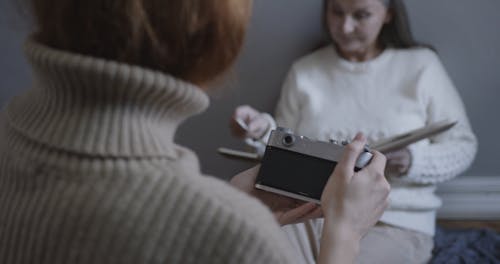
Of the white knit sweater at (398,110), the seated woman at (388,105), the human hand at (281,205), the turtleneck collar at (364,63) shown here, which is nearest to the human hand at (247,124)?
the seated woman at (388,105)

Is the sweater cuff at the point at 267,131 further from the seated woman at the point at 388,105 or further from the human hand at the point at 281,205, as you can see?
the human hand at the point at 281,205

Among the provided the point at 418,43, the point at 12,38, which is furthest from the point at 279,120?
the point at 12,38

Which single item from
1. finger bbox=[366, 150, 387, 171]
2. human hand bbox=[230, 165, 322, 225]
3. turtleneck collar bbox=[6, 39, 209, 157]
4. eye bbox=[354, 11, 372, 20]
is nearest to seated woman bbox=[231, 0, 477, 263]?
eye bbox=[354, 11, 372, 20]

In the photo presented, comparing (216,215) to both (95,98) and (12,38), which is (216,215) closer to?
(95,98)

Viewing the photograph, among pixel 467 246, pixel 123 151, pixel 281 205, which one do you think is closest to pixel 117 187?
pixel 123 151

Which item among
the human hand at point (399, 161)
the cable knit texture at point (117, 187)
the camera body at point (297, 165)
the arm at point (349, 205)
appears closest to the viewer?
the cable knit texture at point (117, 187)

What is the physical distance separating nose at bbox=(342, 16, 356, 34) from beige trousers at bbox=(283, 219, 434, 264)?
47cm

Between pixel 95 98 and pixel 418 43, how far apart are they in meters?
1.21

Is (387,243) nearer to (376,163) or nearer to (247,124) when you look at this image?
(247,124)

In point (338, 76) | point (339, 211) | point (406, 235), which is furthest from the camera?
point (338, 76)

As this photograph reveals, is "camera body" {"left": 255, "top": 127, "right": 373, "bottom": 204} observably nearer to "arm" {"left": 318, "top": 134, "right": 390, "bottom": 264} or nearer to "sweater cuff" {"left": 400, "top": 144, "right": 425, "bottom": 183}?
"arm" {"left": 318, "top": 134, "right": 390, "bottom": 264}

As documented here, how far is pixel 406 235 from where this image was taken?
1384mm

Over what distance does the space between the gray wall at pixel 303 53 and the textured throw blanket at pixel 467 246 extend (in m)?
0.23

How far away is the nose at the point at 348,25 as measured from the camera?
4.69 ft
